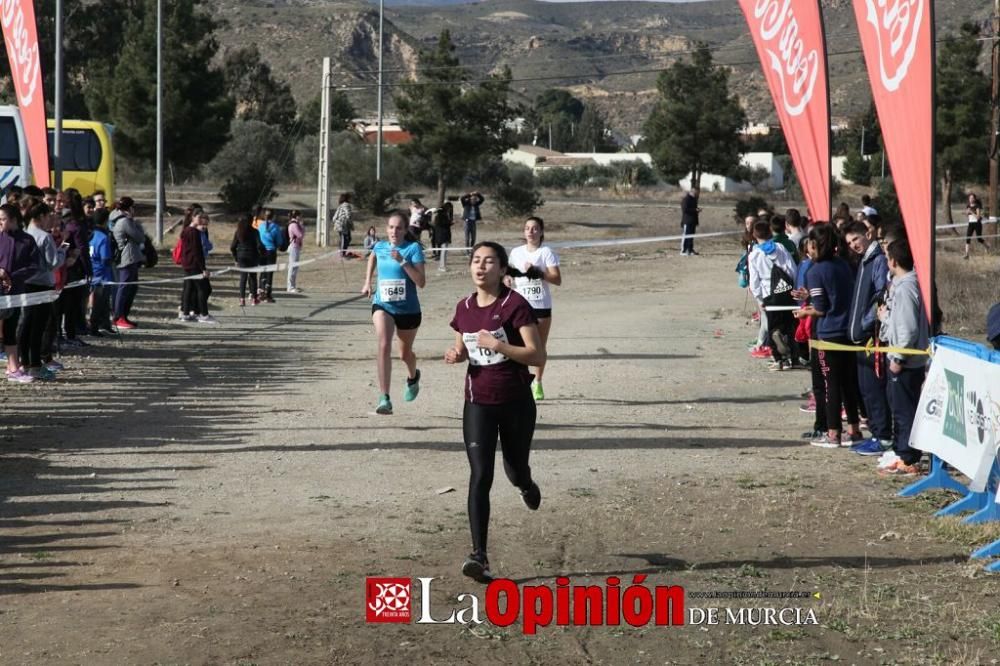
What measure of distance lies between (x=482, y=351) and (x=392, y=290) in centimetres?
488

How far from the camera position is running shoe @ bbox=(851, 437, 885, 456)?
1127cm

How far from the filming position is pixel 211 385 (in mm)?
14719

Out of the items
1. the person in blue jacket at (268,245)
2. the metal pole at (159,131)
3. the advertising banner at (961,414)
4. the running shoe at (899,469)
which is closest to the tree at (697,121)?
the metal pole at (159,131)

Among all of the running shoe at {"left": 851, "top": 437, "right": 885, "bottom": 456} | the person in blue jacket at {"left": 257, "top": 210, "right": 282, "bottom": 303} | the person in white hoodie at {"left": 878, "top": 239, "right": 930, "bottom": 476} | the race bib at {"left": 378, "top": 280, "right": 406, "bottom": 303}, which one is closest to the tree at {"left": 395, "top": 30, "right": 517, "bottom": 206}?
the person in blue jacket at {"left": 257, "top": 210, "right": 282, "bottom": 303}

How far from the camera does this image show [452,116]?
58.8 metres

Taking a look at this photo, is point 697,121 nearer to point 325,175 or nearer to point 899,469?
point 325,175

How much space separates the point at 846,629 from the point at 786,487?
3.35 m

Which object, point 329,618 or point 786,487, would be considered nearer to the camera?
point 329,618

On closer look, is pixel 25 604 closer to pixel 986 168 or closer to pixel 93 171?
pixel 93 171

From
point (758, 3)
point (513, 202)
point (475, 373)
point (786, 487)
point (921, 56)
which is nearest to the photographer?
point (475, 373)

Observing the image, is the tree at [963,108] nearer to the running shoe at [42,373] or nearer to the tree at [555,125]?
the running shoe at [42,373]

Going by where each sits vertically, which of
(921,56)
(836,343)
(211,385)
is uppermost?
(921,56)

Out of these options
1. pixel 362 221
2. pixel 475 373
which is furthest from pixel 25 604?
pixel 362 221

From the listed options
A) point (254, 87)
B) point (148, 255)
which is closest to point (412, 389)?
point (148, 255)
